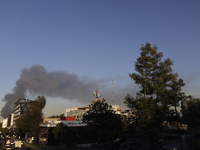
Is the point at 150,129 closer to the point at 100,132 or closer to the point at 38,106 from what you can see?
the point at 100,132

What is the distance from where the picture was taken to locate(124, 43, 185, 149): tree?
2886 centimetres

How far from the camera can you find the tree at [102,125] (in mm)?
32719

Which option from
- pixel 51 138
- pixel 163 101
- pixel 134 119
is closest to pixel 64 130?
pixel 51 138

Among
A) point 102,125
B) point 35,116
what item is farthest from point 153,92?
point 35,116

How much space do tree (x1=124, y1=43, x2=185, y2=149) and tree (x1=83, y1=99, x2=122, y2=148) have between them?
487 cm

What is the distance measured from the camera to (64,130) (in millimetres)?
56656

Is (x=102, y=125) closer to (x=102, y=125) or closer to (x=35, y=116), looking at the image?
(x=102, y=125)

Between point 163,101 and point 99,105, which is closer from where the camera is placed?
point 163,101

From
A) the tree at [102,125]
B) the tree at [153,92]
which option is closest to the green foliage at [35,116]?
the tree at [102,125]

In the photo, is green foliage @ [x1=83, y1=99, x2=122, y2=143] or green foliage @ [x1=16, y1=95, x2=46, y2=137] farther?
green foliage @ [x1=16, y1=95, x2=46, y2=137]

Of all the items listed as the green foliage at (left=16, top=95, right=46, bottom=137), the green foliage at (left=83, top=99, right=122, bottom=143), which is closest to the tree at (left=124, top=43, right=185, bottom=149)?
the green foliage at (left=83, top=99, right=122, bottom=143)

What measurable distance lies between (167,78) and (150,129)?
351 inches

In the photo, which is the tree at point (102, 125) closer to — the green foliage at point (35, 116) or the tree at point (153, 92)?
the tree at point (153, 92)

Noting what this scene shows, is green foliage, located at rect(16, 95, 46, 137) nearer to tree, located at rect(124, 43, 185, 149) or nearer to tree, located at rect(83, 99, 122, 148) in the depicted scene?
tree, located at rect(83, 99, 122, 148)
